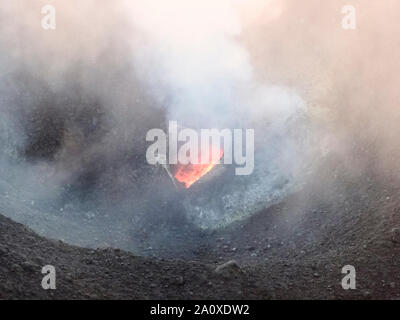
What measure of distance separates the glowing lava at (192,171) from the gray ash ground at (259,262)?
2548mm

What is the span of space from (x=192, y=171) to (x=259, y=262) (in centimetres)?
441

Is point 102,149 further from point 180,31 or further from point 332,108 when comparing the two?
point 332,108

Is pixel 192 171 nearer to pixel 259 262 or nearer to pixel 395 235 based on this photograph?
pixel 259 262

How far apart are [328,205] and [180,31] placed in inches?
282

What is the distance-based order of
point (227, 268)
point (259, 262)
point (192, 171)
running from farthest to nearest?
point (192, 171) < point (259, 262) < point (227, 268)

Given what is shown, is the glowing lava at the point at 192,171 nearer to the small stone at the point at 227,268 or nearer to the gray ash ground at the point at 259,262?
the gray ash ground at the point at 259,262

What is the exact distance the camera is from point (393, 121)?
1043 centimetres

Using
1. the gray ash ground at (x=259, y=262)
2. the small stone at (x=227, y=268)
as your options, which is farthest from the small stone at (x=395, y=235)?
the small stone at (x=227, y=268)

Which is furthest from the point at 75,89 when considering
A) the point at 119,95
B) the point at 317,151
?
the point at 317,151

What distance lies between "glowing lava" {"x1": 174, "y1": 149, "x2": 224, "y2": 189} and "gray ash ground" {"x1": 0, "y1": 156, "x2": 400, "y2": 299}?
8.36ft

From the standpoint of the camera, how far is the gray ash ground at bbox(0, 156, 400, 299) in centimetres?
664

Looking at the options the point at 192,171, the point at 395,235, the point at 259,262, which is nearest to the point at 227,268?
the point at 259,262

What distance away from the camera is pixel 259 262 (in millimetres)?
8469

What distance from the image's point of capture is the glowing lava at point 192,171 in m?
12.0
